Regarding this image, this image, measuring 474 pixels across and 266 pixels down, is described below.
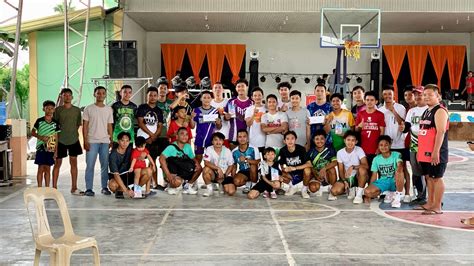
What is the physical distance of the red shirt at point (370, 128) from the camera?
25.2ft

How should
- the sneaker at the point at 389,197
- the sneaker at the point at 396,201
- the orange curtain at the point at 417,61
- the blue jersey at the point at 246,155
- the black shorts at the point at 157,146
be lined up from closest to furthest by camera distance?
the sneaker at the point at 396,201 → the sneaker at the point at 389,197 → the blue jersey at the point at 246,155 → the black shorts at the point at 157,146 → the orange curtain at the point at 417,61

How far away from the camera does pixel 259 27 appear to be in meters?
22.1

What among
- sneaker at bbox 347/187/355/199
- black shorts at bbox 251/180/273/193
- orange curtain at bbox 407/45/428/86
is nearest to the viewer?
sneaker at bbox 347/187/355/199

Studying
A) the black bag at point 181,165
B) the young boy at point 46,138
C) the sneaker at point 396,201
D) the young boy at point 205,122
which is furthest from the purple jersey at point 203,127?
the sneaker at point 396,201

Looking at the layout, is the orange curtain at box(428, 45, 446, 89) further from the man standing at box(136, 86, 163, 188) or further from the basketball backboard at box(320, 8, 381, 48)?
the man standing at box(136, 86, 163, 188)

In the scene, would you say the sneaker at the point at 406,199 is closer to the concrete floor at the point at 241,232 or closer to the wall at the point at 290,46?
the concrete floor at the point at 241,232

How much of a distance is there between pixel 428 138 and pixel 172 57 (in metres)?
17.4

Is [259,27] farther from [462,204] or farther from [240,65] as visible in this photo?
[462,204]

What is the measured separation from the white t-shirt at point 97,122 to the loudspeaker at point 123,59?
7384mm

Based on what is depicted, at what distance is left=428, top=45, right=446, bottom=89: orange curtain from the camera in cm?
2288

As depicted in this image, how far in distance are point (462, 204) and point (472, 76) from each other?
14.9m

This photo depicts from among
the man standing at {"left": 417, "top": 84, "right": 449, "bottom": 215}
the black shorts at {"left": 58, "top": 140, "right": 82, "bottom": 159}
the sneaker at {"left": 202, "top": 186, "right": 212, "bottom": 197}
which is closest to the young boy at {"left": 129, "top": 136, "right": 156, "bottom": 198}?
the black shorts at {"left": 58, "top": 140, "right": 82, "bottom": 159}

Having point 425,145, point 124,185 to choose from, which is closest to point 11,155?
point 124,185

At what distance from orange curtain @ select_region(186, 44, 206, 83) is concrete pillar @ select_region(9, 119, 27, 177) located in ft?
42.1
